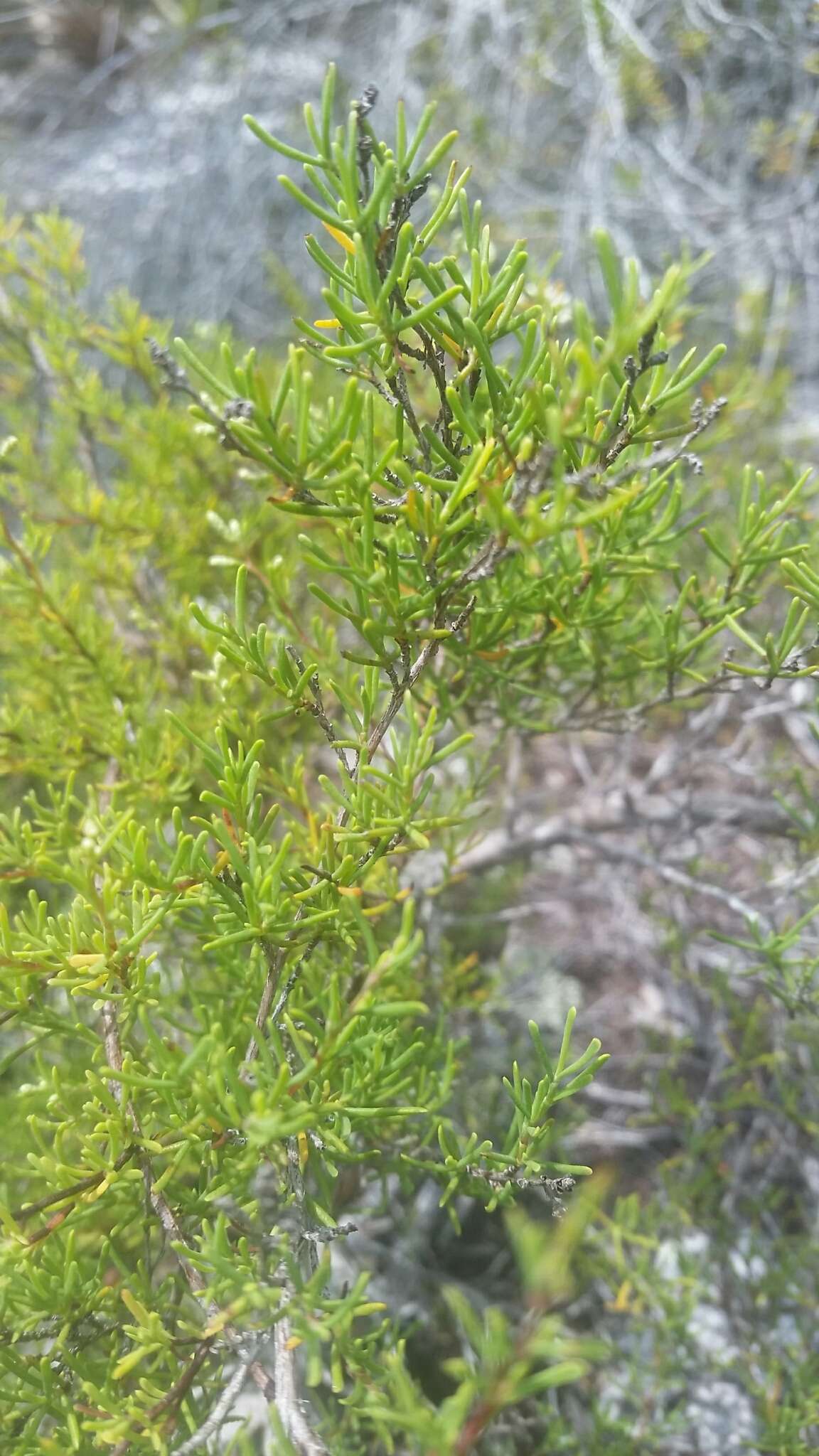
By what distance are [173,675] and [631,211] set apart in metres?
2.01

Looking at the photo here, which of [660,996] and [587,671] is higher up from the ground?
[587,671]

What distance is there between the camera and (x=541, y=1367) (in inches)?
39.7

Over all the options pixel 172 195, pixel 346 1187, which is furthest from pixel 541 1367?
pixel 172 195

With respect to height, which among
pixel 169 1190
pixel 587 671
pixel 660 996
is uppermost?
pixel 587 671

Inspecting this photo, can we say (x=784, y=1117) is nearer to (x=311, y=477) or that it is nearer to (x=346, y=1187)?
(x=346, y=1187)

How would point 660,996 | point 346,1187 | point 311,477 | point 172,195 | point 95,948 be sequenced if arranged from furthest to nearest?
point 172,195 → point 660,996 → point 346,1187 → point 95,948 → point 311,477

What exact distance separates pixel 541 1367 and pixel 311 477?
1148 mm

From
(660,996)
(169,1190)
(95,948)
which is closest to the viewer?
(95,948)

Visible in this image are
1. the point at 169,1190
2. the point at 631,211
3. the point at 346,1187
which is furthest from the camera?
the point at 631,211

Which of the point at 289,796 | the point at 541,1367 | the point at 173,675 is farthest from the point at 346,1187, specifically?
the point at 173,675

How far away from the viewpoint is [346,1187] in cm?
99

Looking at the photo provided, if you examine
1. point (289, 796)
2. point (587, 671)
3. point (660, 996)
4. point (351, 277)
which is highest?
point (351, 277)

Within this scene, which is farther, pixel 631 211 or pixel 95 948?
pixel 631 211

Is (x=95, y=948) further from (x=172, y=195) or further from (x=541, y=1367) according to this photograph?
(x=172, y=195)
